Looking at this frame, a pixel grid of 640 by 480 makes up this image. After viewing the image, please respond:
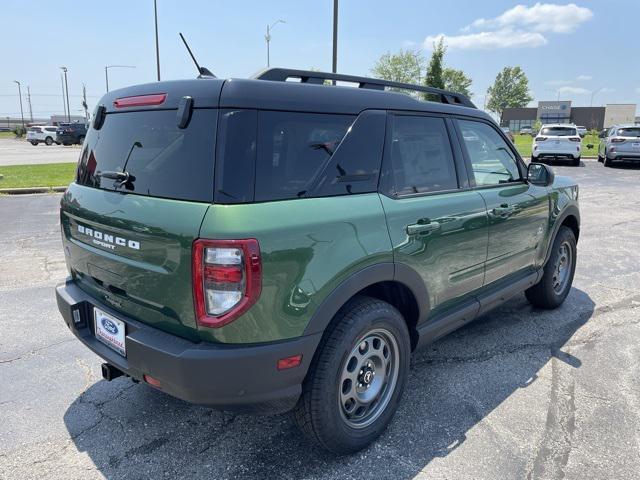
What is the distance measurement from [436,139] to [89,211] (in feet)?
6.94

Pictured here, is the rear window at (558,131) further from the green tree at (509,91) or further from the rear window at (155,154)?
the green tree at (509,91)

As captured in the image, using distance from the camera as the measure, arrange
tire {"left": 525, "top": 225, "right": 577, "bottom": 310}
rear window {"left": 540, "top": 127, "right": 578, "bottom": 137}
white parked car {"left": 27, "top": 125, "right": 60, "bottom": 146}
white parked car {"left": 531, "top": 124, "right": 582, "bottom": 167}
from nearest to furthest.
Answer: tire {"left": 525, "top": 225, "right": 577, "bottom": 310} < white parked car {"left": 531, "top": 124, "right": 582, "bottom": 167} < rear window {"left": 540, "top": 127, "right": 578, "bottom": 137} < white parked car {"left": 27, "top": 125, "right": 60, "bottom": 146}

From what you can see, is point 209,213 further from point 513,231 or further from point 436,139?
point 513,231

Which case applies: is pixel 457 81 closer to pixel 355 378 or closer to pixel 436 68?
pixel 436 68

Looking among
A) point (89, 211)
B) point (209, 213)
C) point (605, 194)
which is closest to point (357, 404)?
point (209, 213)

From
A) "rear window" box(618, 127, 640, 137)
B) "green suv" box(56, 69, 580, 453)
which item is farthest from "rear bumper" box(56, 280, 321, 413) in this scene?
"rear window" box(618, 127, 640, 137)

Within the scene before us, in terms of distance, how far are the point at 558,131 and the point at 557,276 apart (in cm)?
1811

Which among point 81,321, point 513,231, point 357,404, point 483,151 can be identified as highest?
point 483,151

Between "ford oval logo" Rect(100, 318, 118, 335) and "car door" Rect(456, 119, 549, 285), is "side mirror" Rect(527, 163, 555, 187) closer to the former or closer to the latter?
"car door" Rect(456, 119, 549, 285)

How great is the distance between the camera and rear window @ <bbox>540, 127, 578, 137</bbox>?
65.6 ft

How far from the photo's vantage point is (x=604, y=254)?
22.3 feet

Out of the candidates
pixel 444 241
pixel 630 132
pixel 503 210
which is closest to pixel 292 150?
pixel 444 241

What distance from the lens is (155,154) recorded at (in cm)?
235

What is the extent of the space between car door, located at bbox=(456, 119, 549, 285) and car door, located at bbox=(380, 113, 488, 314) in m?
0.15
